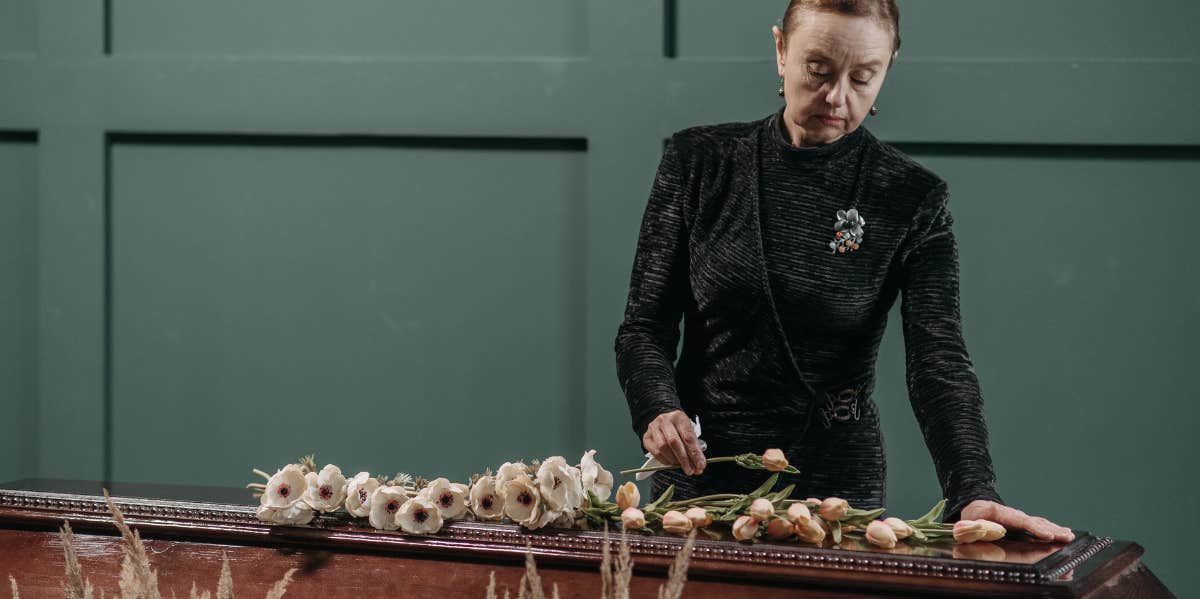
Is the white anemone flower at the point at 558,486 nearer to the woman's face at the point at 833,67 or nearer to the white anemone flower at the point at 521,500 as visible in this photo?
the white anemone flower at the point at 521,500

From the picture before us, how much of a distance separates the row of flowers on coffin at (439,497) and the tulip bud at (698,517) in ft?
0.47

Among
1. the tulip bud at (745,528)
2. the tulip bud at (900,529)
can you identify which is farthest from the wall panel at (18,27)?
the tulip bud at (900,529)

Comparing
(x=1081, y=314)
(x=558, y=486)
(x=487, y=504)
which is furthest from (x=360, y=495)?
(x=1081, y=314)

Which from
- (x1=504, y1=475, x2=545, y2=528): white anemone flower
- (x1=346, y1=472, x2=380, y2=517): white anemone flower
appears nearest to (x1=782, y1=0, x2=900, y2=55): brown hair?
(x1=504, y1=475, x2=545, y2=528): white anemone flower

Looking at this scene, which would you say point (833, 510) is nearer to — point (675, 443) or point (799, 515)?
point (799, 515)

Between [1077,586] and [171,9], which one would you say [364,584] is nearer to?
[1077,586]

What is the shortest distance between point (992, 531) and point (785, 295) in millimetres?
610

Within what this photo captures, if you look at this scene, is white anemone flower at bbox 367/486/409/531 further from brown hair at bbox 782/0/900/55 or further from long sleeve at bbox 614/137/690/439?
brown hair at bbox 782/0/900/55

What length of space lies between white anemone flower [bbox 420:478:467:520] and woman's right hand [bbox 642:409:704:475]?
35 cm

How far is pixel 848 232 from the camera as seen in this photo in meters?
2.13

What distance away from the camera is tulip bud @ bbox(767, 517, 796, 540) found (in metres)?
1.63

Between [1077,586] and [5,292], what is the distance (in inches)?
127

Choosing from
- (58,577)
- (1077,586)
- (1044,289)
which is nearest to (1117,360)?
(1044,289)

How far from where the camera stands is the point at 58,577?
5.96 ft
